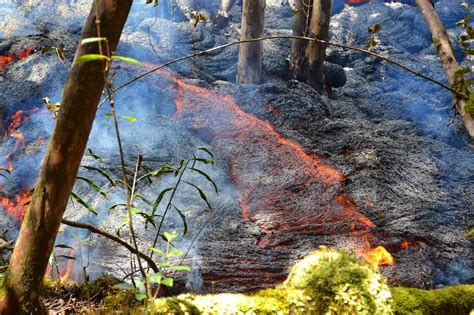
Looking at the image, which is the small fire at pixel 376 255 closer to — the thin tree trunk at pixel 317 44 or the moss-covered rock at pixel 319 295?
the moss-covered rock at pixel 319 295

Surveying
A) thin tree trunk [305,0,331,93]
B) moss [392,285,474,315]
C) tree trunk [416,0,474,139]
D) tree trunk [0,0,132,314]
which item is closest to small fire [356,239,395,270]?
tree trunk [416,0,474,139]

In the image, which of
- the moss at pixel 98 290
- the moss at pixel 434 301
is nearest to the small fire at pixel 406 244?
the moss at pixel 434 301

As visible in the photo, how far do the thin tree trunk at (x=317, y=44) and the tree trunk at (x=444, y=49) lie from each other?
655 cm

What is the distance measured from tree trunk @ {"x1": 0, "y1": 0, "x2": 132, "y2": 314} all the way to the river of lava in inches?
143

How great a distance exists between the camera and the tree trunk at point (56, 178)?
5.41 feet

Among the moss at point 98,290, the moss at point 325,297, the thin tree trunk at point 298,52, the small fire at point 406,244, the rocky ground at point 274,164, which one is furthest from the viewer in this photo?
the thin tree trunk at point 298,52

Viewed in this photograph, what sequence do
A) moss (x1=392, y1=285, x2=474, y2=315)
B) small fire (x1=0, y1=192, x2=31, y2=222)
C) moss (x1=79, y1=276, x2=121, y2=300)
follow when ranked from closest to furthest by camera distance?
moss (x1=392, y1=285, x2=474, y2=315)
moss (x1=79, y1=276, x2=121, y2=300)
small fire (x1=0, y1=192, x2=31, y2=222)

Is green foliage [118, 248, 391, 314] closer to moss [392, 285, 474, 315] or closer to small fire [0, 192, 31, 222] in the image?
moss [392, 285, 474, 315]

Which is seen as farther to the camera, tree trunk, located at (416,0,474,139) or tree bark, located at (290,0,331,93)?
tree bark, located at (290,0,331,93)

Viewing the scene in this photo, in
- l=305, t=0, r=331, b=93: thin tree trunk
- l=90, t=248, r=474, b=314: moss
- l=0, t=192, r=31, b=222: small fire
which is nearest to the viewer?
l=90, t=248, r=474, b=314: moss

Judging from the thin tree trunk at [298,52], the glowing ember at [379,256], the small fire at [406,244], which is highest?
the thin tree trunk at [298,52]

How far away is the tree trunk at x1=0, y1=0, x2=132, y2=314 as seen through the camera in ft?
5.41

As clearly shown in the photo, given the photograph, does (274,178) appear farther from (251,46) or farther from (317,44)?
(251,46)

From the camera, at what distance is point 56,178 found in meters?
1.69
